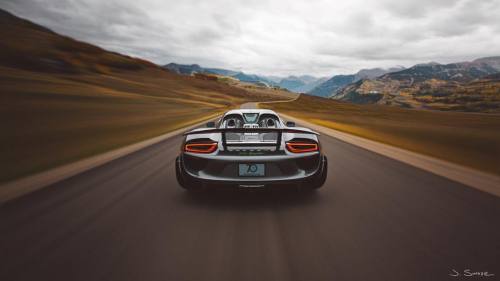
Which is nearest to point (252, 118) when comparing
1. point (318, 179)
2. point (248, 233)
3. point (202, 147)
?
point (318, 179)

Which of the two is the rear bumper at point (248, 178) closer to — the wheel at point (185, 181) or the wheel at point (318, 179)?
the wheel at point (185, 181)

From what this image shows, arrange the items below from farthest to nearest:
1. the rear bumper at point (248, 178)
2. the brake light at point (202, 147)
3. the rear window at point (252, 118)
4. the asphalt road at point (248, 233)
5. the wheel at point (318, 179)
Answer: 1. the rear window at point (252, 118)
2. the wheel at point (318, 179)
3. the brake light at point (202, 147)
4. the rear bumper at point (248, 178)
5. the asphalt road at point (248, 233)

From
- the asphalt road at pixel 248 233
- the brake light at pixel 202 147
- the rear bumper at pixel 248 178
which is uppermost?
the brake light at pixel 202 147

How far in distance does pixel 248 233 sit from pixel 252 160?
102cm

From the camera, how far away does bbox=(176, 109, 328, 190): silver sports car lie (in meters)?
3.99

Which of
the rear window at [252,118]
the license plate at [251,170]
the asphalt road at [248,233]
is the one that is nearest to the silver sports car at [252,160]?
the license plate at [251,170]

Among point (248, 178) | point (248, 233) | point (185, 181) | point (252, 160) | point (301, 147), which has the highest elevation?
point (301, 147)

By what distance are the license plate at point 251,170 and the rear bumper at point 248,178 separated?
43 mm

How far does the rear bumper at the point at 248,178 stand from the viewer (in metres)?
3.97

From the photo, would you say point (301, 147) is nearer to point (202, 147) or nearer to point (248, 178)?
point (248, 178)

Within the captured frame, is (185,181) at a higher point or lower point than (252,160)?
lower

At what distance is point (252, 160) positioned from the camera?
3973 millimetres

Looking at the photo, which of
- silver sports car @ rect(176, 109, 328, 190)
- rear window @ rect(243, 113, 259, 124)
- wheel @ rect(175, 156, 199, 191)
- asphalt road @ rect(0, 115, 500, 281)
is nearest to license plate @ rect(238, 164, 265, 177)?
silver sports car @ rect(176, 109, 328, 190)

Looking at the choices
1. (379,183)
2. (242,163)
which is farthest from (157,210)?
(379,183)
